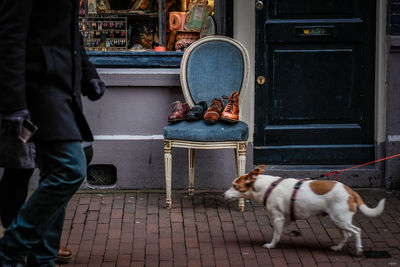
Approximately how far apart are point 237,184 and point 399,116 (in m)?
2.30

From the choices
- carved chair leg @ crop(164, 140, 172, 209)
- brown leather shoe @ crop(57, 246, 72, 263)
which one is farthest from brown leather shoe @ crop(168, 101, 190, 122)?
brown leather shoe @ crop(57, 246, 72, 263)

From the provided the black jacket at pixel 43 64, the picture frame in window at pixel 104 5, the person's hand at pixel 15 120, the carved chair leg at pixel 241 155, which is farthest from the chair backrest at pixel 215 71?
the person's hand at pixel 15 120

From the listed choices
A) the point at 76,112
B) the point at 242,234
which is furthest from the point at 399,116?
the point at 76,112

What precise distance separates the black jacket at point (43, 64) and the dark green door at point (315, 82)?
307 cm

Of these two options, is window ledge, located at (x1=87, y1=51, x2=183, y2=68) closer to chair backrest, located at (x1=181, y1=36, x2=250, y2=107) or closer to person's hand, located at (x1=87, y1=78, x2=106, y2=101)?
chair backrest, located at (x1=181, y1=36, x2=250, y2=107)

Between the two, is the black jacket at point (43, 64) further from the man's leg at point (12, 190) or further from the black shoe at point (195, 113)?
the black shoe at point (195, 113)

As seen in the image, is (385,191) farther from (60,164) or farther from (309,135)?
(60,164)

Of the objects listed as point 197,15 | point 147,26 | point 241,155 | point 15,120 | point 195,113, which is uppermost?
point 197,15

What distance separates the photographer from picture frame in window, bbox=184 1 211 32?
6762 millimetres

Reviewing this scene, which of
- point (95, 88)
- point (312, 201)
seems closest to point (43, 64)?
point (95, 88)

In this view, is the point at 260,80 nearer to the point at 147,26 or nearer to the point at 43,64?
the point at 147,26

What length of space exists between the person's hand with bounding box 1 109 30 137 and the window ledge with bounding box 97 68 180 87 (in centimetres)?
301

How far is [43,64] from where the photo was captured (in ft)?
12.2

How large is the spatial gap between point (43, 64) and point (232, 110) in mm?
2482
